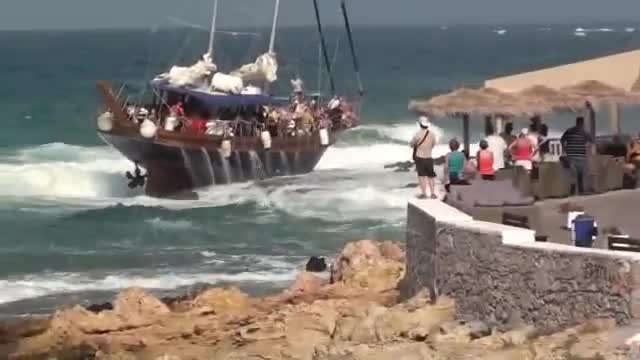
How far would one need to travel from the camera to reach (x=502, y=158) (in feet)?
52.4

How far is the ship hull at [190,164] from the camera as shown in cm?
3259

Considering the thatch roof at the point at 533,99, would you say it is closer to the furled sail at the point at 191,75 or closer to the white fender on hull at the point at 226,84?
the white fender on hull at the point at 226,84

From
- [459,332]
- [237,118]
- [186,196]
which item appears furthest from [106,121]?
[459,332]

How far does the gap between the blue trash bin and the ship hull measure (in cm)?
2021

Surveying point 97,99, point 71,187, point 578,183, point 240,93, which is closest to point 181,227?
point 240,93

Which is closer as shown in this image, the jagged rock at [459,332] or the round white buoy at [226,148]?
the jagged rock at [459,332]

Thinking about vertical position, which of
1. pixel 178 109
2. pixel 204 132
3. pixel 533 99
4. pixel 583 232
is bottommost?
pixel 583 232

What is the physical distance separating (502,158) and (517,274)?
3.98 meters

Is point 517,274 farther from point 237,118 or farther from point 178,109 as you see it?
point 237,118

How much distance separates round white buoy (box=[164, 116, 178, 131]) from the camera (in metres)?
32.4

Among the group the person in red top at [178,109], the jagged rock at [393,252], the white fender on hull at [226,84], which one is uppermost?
the white fender on hull at [226,84]

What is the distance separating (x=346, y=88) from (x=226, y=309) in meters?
60.7

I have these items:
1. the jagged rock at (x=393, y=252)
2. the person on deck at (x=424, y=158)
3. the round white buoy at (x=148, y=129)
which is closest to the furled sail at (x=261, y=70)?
the round white buoy at (x=148, y=129)

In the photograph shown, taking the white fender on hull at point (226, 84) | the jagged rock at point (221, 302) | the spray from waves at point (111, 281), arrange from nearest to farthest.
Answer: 1. the jagged rock at point (221, 302)
2. the spray from waves at point (111, 281)
3. the white fender on hull at point (226, 84)
